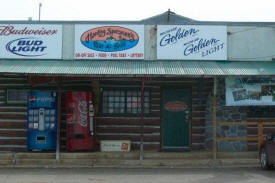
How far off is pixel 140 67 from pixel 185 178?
4323 mm

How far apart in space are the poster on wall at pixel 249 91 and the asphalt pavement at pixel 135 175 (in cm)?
244

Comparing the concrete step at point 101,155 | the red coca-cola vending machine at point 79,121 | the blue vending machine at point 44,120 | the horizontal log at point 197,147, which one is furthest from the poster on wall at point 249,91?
the blue vending machine at point 44,120

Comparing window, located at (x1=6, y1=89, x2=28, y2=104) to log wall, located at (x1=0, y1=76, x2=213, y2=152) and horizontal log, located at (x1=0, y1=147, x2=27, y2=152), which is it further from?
horizontal log, located at (x1=0, y1=147, x2=27, y2=152)

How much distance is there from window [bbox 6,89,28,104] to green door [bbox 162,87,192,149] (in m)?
5.20

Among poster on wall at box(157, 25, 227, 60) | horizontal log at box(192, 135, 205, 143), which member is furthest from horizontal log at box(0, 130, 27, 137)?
horizontal log at box(192, 135, 205, 143)

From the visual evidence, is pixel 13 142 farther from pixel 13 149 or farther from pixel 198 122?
pixel 198 122

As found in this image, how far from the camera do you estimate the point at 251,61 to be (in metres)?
15.0

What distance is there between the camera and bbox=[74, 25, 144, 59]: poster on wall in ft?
48.8

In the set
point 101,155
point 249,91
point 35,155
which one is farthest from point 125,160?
point 249,91

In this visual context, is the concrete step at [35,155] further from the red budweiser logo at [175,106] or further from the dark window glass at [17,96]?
the red budweiser logo at [175,106]

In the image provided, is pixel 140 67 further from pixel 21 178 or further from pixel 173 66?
pixel 21 178

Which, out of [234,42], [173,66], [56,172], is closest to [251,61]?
[234,42]

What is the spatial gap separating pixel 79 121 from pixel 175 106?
143 inches

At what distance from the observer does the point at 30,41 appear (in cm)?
1503
